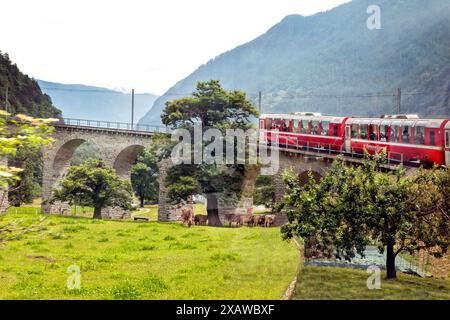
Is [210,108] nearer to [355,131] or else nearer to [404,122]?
[355,131]

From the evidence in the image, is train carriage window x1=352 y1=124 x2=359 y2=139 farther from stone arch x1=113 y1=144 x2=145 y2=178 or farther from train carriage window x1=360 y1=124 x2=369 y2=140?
stone arch x1=113 y1=144 x2=145 y2=178

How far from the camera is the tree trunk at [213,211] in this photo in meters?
36.8

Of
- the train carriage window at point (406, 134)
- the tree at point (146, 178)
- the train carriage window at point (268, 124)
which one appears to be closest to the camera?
the train carriage window at point (406, 134)

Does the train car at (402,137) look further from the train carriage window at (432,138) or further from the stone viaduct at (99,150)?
the stone viaduct at (99,150)

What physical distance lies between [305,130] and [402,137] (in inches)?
361

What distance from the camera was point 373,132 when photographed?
29922 millimetres

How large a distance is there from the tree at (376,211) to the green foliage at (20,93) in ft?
209

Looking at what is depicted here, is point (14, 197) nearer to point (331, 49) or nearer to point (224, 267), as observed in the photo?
point (224, 267)

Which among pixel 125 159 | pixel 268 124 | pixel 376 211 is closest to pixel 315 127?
pixel 268 124

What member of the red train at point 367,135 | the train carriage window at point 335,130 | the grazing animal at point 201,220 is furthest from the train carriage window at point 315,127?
the grazing animal at point 201,220

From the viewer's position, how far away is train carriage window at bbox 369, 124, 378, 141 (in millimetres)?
29672

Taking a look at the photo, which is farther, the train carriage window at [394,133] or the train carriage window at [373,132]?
the train carriage window at [373,132]

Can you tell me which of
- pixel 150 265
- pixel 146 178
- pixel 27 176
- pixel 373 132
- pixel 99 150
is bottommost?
pixel 150 265
